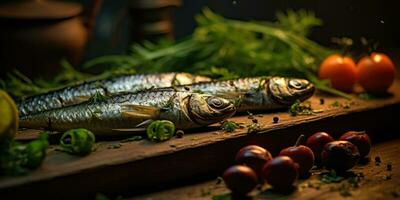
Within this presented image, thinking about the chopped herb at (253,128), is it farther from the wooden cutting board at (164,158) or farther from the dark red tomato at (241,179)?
the dark red tomato at (241,179)

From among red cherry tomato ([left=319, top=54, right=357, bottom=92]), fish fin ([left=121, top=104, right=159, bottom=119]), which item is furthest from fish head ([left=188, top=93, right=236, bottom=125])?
red cherry tomato ([left=319, top=54, right=357, bottom=92])

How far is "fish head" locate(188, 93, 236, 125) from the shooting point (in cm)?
201

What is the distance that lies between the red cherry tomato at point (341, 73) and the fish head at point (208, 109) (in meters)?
0.70

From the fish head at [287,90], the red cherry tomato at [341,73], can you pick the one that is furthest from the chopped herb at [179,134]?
the red cherry tomato at [341,73]

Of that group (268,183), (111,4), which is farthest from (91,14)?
(268,183)

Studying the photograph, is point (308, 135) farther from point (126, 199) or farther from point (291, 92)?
point (126, 199)

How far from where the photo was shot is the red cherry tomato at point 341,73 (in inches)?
102

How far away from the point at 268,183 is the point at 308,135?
418 millimetres

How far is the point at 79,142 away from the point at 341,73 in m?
1.16

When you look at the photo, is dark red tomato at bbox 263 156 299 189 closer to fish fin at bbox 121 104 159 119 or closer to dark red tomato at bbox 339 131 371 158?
dark red tomato at bbox 339 131 371 158

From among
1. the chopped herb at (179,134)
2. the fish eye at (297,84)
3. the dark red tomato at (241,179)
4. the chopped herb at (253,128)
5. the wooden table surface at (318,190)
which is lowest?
the wooden table surface at (318,190)

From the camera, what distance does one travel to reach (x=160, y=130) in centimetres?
195

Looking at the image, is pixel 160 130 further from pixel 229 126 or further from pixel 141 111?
pixel 229 126

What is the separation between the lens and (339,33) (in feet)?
9.29
